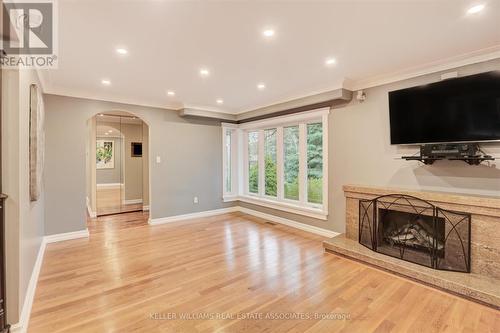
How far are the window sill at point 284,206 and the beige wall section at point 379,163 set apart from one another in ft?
0.37

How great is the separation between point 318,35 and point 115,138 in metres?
5.95

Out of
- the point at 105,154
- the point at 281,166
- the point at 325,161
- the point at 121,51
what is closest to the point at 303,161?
the point at 325,161

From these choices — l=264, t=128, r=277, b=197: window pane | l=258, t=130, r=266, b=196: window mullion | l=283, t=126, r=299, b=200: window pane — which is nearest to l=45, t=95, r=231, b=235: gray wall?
l=258, t=130, r=266, b=196: window mullion

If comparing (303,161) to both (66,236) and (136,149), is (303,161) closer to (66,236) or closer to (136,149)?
(66,236)

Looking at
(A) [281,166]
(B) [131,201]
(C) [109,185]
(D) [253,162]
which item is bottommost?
(B) [131,201]

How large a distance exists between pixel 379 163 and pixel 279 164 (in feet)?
6.85

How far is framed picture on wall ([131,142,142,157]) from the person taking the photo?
22.0ft

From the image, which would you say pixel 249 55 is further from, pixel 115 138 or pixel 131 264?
pixel 115 138

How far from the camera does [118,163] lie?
654cm

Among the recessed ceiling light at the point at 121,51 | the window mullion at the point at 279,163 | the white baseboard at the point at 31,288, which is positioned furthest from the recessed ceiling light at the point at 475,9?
the white baseboard at the point at 31,288

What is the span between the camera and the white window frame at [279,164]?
14.0ft

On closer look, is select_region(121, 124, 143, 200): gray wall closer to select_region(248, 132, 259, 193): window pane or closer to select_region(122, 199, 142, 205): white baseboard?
select_region(122, 199, 142, 205): white baseboard

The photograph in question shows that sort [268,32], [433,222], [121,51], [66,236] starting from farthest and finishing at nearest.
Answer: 1. [66,236]
2. [433,222]
3. [121,51]
4. [268,32]

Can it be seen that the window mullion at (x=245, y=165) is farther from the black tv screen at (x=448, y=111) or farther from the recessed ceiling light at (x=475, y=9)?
the recessed ceiling light at (x=475, y=9)
